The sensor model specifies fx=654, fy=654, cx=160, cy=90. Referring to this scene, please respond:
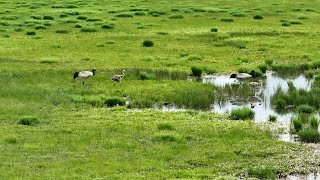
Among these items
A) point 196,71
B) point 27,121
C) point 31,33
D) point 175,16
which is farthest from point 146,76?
point 175,16

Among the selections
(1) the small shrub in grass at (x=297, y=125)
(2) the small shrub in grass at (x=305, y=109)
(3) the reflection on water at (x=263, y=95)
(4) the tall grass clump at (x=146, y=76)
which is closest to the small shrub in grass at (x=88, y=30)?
(4) the tall grass clump at (x=146, y=76)

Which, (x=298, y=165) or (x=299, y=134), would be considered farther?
(x=299, y=134)

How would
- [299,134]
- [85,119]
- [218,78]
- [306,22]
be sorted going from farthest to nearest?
1. [306,22]
2. [218,78]
3. [85,119]
4. [299,134]

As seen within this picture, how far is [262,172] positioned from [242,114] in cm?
547

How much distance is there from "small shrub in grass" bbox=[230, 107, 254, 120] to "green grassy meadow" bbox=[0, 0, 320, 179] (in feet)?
1.94

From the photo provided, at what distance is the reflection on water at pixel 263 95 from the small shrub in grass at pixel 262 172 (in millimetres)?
5247

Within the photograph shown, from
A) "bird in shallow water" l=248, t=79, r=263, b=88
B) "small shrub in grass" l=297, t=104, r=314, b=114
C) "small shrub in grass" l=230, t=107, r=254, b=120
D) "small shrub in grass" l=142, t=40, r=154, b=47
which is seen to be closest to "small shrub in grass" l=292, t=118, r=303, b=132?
"small shrub in grass" l=230, t=107, r=254, b=120

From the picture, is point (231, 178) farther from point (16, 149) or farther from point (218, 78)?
point (218, 78)

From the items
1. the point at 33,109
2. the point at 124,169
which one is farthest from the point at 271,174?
the point at 33,109

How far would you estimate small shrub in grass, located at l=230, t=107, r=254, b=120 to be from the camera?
19.2 meters

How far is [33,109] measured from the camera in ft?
64.8

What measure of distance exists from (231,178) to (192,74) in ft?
43.4

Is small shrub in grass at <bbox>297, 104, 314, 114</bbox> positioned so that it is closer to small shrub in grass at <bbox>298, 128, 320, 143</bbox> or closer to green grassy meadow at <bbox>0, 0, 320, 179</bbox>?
green grassy meadow at <bbox>0, 0, 320, 179</bbox>

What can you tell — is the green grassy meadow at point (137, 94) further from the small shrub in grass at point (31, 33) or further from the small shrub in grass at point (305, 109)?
the small shrub in grass at point (305, 109)
